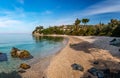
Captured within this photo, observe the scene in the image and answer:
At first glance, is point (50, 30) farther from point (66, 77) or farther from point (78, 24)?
point (66, 77)

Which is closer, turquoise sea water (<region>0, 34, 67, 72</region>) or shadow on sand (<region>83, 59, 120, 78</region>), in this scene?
shadow on sand (<region>83, 59, 120, 78</region>)

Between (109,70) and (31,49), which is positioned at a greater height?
(109,70)

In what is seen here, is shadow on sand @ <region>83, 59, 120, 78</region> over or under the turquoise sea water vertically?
over

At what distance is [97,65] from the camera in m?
20.8

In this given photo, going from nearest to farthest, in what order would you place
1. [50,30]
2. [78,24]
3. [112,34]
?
[112,34], [78,24], [50,30]

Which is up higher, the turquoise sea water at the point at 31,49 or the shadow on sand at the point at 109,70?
the shadow on sand at the point at 109,70

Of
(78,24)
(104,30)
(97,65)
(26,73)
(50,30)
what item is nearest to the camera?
(26,73)

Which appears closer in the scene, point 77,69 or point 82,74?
point 82,74

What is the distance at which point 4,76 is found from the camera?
18.1 m

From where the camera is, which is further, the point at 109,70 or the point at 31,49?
the point at 31,49

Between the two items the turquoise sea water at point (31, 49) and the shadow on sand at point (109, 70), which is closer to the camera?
the shadow on sand at point (109, 70)

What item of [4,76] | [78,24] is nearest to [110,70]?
[4,76]

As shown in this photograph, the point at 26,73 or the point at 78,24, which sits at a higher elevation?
the point at 78,24

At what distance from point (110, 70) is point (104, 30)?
7441 centimetres
